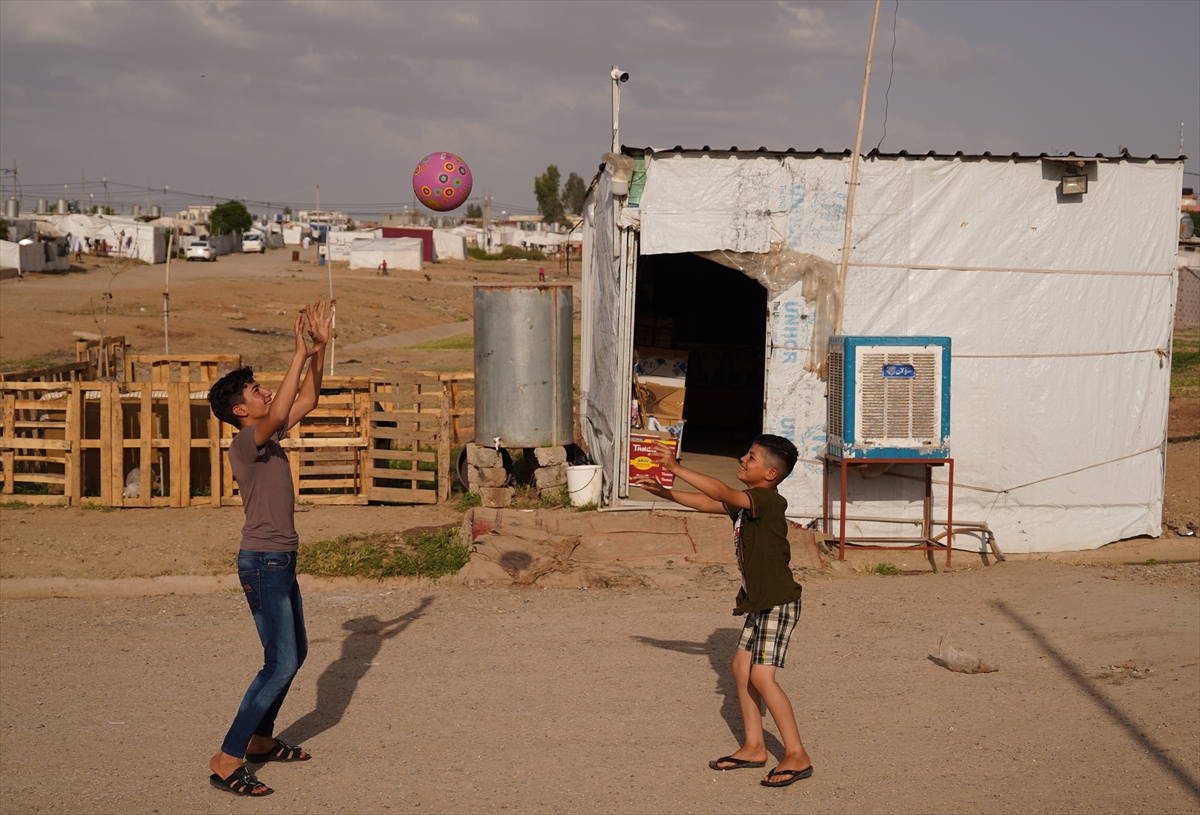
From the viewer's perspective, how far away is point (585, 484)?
388 inches

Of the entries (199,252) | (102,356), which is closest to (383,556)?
(102,356)

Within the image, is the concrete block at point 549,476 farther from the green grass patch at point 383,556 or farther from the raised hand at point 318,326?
the raised hand at point 318,326

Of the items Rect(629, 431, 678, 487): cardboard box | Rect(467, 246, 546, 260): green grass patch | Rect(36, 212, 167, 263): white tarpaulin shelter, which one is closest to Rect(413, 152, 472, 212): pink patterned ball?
Rect(629, 431, 678, 487): cardboard box

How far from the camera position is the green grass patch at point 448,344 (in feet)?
93.4

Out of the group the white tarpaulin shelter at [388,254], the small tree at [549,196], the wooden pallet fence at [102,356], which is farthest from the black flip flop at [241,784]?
the small tree at [549,196]

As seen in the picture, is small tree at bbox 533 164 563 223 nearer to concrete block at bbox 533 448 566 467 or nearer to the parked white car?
the parked white car

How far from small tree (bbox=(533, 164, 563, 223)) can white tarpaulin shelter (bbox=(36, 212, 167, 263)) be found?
5577cm

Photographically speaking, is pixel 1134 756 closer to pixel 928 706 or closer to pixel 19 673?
pixel 928 706

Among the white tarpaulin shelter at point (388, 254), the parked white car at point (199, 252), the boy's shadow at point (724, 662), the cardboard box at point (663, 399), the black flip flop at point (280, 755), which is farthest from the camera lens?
the parked white car at point (199, 252)

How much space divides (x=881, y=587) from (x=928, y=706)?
2.87 metres

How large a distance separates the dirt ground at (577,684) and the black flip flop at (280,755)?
14 centimetres

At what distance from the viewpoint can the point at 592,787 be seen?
467 cm

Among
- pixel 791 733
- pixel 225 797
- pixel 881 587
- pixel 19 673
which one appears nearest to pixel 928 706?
pixel 791 733

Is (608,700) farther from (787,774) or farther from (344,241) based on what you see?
(344,241)
